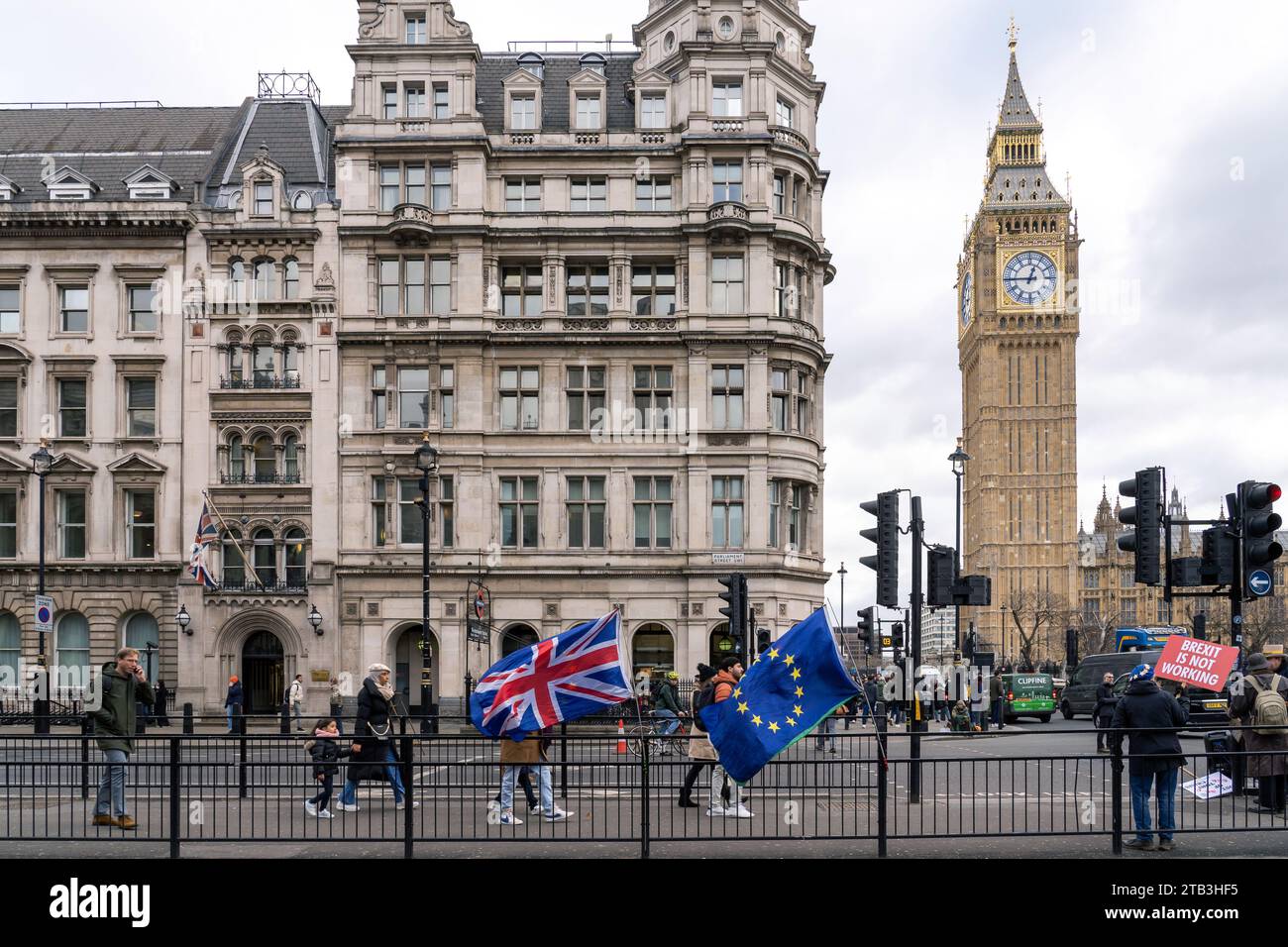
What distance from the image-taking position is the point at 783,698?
42.8ft

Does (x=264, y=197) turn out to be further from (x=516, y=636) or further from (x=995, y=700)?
(x=995, y=700)

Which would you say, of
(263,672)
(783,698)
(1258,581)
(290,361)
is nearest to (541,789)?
(783,698)

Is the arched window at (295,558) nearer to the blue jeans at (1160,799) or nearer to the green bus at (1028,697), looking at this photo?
the green bus at (1028,697)

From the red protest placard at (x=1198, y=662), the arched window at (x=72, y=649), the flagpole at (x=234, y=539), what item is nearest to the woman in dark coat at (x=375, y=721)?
the red protest placard at (x=1198, y=662)

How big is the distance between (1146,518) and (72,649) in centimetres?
3721

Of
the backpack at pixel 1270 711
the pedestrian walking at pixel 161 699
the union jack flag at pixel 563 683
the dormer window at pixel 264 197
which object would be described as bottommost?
the pedestrian walking at pixel 161 699

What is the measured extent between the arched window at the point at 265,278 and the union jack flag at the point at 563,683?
31.4 m

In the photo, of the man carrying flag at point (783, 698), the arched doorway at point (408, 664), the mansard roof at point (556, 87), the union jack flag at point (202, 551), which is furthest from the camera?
the mansard roof at point (556, 87)

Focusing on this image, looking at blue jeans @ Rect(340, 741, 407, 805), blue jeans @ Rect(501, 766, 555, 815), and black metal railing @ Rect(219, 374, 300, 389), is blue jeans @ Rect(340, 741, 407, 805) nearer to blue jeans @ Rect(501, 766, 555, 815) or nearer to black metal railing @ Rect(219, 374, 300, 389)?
blue jeans @ Rect(501, 766, 555, 815)

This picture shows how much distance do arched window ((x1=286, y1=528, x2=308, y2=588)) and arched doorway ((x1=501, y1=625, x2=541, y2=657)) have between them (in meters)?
6.92

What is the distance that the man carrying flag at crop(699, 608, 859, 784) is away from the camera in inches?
504

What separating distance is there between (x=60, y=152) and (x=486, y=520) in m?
21.7

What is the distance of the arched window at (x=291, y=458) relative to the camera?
43.8m

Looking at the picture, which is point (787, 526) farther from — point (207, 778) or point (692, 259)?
point (207, 778)
